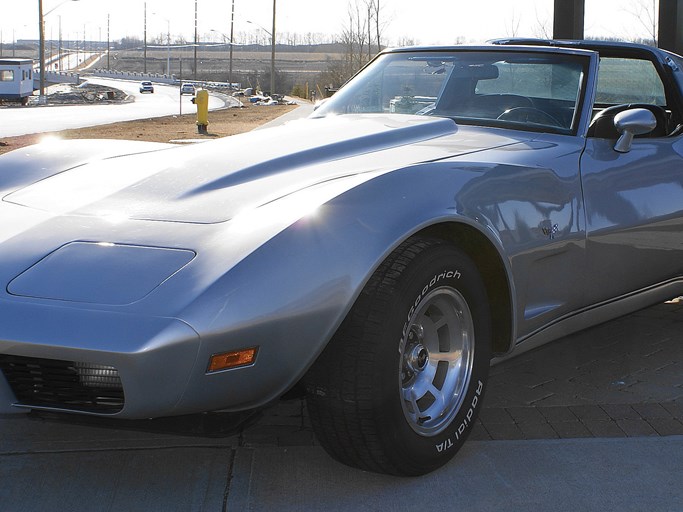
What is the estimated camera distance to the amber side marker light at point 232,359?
100 inches

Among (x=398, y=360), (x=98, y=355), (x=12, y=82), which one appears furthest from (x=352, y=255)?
(x=12, y=82)

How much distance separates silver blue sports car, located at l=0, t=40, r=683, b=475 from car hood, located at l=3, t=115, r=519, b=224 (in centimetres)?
1

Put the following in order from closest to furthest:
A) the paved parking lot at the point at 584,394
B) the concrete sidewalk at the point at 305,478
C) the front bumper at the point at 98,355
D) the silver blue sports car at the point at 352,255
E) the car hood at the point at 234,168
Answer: the front bumper at the point at 98,355
the silver blue sports car at the point at 352,255
the concrete sidewalk at the point at 305,478
the car hood at the point at 234,168
the paved parking lot at the point at 584,394

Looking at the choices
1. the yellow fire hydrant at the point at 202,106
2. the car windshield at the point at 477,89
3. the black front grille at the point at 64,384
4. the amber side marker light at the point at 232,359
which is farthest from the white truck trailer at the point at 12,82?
the amber side marker light at the point at 232,359

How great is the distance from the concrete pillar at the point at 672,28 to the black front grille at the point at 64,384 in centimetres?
769

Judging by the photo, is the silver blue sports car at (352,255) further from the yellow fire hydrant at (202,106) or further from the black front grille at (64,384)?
the yellow fire hydrant at (202,106)

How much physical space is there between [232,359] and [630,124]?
214 centimetres

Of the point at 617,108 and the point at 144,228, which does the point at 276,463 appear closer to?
the point at 144,228

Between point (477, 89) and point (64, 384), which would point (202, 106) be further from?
point (64, 384)

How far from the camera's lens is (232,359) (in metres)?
2.59

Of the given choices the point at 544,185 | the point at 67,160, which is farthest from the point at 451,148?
the point at 67,160

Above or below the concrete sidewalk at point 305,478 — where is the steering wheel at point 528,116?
above

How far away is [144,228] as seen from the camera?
295cm

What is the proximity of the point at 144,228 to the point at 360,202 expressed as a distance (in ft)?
2.19
